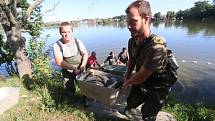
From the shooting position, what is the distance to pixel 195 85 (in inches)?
569

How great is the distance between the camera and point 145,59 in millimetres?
3582

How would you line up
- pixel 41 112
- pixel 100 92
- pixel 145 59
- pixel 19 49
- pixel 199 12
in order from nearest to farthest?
pixel 145 59 < pixel 100 92 < pixel 41 112 < pixel 19 49 < pixel 199 12

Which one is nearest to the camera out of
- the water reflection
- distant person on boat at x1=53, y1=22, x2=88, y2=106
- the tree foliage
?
distant person on boat at x1=53, y1=22, x2=88, y2=106

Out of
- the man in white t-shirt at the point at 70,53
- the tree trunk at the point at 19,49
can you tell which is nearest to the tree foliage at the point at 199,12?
the tree trunk at the point at 19,49

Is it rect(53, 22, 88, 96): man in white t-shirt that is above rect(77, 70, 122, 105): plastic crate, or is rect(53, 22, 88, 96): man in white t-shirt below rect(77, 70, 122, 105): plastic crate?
above

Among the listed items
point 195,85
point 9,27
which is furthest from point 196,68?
point 9,27

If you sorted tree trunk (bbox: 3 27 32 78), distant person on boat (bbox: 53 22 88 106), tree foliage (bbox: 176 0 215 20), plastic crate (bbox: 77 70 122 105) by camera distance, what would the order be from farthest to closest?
tree foliage (bbox: 176 0 215 20), tree trunk (bbox: 3 27 32 78), distant person on boat (bbox: 53 22 88 106), plastic crate (bbox: 77 70 122 105)

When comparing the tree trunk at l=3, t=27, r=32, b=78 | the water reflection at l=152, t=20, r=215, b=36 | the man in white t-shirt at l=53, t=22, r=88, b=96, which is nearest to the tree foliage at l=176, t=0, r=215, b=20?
the water reflection at l=152, t=20, r=215, b=36

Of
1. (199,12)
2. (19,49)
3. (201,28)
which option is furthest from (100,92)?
(199,12)

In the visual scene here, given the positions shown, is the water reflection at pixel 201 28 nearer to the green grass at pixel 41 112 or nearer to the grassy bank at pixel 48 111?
the grassy bank at pixel 48 111

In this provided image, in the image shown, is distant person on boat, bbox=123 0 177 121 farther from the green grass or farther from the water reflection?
the water reflection

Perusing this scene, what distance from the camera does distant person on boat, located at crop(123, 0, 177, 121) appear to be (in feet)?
11.2

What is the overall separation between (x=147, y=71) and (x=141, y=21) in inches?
25.5

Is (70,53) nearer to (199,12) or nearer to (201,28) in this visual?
(201,28)
